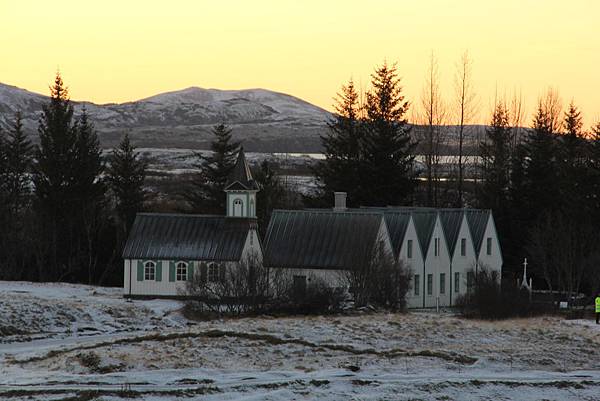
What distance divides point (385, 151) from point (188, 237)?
25023mm

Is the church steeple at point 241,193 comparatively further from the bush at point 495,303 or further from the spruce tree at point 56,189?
the spruce tree at point 56,189

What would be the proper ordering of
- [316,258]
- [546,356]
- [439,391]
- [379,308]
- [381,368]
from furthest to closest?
1. [316,258]
2. [379,308]
3. [546,356]
4. [381,368]
5. [439,391]

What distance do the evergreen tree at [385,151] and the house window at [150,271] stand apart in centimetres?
2335

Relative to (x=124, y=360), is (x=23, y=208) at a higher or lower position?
higher

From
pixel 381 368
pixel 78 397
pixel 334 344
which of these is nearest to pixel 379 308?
pixel 334 344

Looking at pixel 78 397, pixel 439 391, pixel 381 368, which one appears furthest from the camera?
pixel 381 368

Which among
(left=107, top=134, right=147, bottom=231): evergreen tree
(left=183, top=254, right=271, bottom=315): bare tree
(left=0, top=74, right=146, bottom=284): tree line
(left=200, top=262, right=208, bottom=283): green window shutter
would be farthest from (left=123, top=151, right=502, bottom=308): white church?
(left=107, top=134, right=147, bottom=231): evergreen tree

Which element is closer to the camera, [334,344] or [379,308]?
[334,344]

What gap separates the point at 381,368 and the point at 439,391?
3.27 m

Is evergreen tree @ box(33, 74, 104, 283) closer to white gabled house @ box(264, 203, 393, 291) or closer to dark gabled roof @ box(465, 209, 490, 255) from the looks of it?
white gabled house @ box(264, 203, 393, 291)

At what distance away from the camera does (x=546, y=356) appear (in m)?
41.5

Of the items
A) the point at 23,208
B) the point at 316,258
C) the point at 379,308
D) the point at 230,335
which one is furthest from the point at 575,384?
the point at 23,208

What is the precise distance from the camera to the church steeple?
64.9 metres

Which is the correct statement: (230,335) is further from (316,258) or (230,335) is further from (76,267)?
(76,267)
